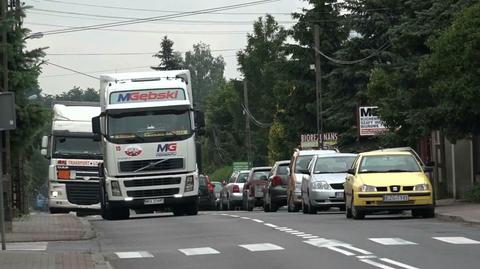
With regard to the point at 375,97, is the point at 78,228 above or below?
below

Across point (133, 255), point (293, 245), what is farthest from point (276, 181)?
point (133, 255)

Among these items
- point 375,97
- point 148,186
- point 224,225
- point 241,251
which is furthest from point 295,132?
point 241,251

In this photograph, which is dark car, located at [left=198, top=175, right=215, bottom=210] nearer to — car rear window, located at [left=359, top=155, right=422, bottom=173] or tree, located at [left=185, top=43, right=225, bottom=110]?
car rear window, located at [left=359, top=155, right=422, bottom=173]

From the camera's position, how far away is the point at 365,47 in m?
50.6

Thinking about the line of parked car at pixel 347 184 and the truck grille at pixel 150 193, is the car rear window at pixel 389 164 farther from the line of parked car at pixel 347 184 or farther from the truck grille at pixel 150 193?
the truck grille at pixel 150 193

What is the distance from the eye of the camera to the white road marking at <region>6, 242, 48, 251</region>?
1908 cm

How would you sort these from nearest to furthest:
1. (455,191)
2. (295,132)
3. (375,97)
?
(455,191) → (375,97) → (295,132)

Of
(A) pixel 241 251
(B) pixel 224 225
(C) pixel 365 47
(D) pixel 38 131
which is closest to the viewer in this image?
(A) pixel 241 251

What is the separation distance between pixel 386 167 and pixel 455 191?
482 inches

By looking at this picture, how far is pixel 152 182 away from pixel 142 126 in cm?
165

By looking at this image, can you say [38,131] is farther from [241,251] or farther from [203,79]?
[203,79]

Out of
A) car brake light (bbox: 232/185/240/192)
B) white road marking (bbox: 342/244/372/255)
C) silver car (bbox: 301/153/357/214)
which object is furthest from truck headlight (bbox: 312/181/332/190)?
car brake light (bbox: 232/185/240/192)

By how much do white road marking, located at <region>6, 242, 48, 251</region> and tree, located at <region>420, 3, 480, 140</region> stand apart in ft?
41.2

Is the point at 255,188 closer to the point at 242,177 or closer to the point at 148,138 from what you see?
the point at 242,177
